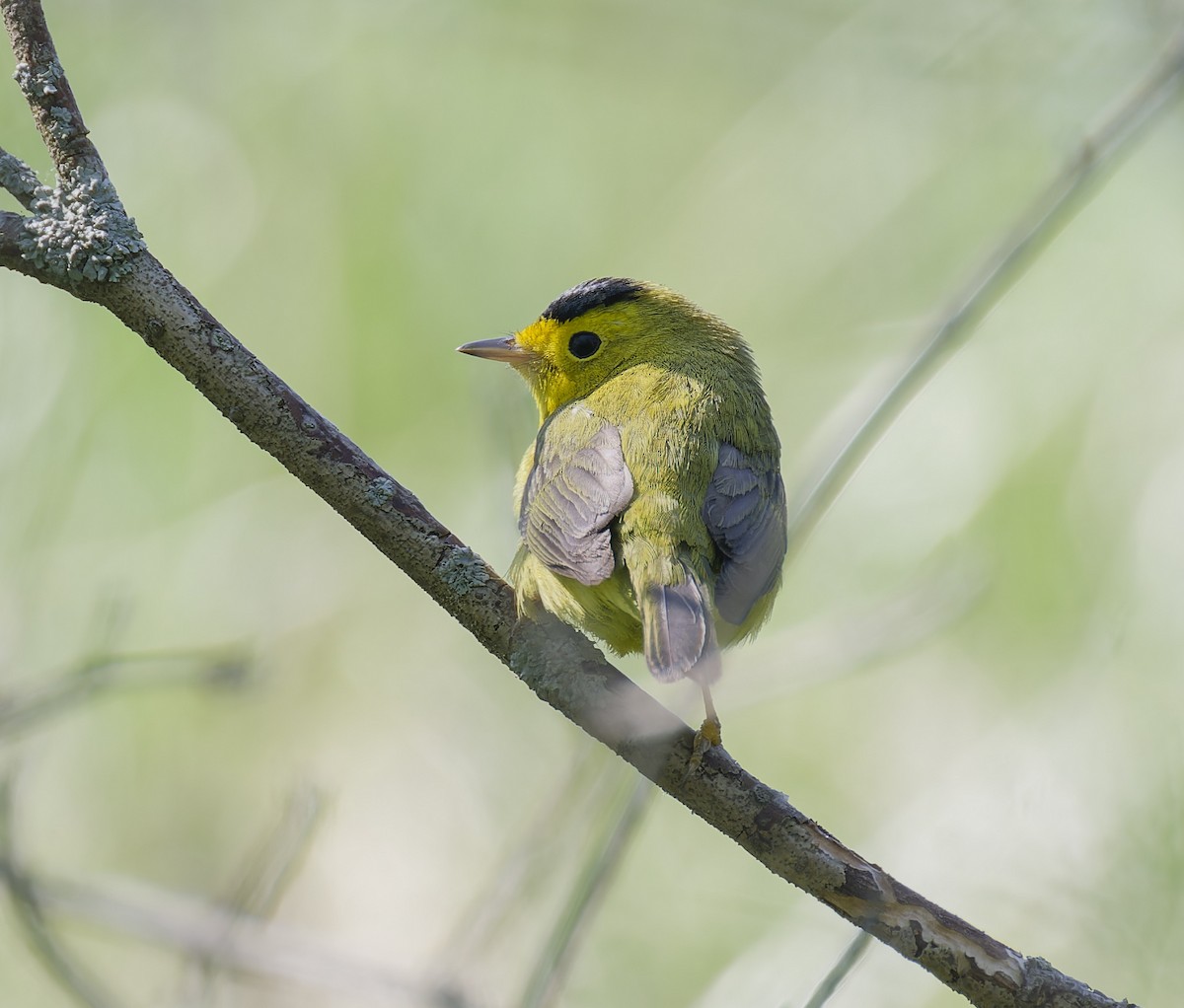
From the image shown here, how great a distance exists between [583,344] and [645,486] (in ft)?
4.05

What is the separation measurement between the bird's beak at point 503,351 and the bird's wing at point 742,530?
3.41 ft

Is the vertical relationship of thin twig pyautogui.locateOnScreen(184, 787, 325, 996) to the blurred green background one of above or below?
below

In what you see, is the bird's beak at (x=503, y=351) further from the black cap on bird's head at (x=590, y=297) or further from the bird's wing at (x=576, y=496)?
the bird's wing at (x=576, y=496)

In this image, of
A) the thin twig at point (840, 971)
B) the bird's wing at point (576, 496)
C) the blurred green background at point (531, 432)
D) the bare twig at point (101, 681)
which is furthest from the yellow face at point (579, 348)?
the thin twig at point (840, 971)

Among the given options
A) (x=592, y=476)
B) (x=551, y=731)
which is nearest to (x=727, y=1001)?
(x=551, y=731)

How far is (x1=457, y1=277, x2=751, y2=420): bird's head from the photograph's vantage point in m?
4.77

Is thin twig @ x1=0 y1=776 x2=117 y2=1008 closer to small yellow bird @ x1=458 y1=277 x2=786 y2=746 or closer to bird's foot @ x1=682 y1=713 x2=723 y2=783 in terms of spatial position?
small yellow bird @ x1=458 y1=277 x2=786 y2=746

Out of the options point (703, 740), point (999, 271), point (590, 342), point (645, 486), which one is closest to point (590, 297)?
point (590, 342)

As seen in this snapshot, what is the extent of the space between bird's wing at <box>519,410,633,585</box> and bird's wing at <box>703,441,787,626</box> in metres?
0.27

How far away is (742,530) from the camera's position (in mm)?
3643

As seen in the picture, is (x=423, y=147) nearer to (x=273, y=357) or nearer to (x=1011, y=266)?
(x=273, y=357)

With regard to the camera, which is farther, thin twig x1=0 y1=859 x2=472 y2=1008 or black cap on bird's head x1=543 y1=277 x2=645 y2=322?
black cap on bird's head x1=543 y1=277 x2=645 y2=322

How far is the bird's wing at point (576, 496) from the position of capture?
337 centimetres

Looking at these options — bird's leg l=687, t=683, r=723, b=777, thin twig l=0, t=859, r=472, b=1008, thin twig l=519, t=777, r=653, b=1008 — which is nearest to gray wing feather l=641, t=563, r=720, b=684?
bird's leg l=687, t=683, r=723, b=777
